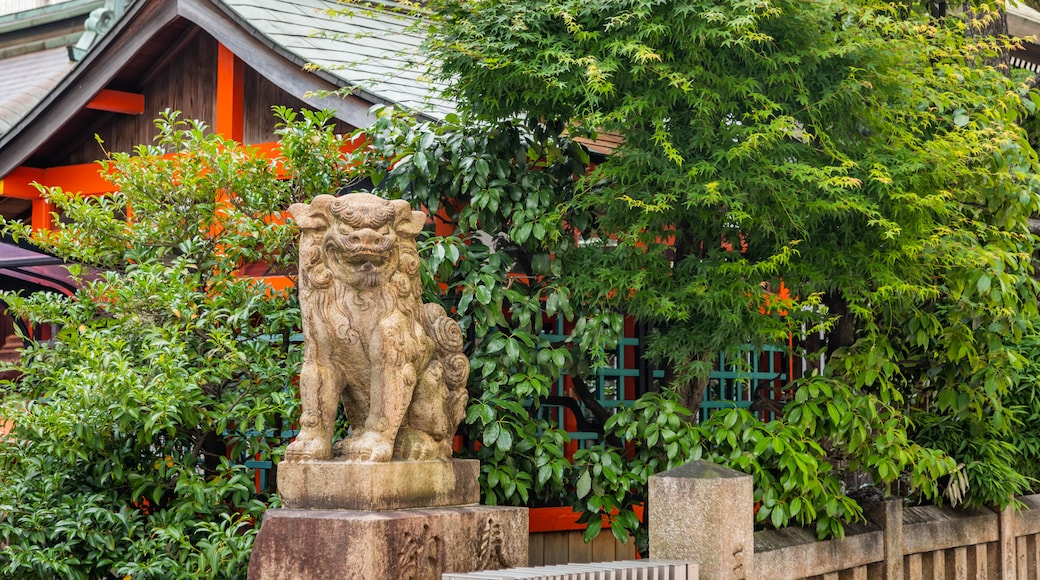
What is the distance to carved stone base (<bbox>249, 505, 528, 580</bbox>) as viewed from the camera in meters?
5.12

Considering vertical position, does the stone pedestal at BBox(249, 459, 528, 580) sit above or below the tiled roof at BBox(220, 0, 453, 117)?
below

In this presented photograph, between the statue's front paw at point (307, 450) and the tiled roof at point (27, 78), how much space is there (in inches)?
344

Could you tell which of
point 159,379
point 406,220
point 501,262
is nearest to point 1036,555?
point 501,262

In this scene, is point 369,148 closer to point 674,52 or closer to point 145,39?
point 674,52

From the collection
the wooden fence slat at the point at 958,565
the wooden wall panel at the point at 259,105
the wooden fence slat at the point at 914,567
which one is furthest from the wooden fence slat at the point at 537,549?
the wooden wall panel at the point at 259,105

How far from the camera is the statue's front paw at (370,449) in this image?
17.9 feet

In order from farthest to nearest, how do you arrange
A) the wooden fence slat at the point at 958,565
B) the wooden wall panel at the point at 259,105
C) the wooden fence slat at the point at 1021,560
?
1. the wooden wall panel at the point at 259,105
2. the wooden fence slat at the point at 1021,560
3. the wooden fence slat at the point at 958,565

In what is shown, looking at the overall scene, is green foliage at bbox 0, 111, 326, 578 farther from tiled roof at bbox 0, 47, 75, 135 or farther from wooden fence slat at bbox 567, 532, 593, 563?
tiled roof at bbox 0, 47, 75, 135

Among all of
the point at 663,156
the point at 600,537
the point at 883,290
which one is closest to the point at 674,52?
the point at 663,156

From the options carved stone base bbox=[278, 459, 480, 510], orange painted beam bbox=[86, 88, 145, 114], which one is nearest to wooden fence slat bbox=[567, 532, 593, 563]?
carved stone base bbox=[278, 459, 480, 510]

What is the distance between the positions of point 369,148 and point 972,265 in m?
3.93

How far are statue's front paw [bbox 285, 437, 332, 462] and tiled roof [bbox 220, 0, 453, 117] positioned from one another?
2725mm

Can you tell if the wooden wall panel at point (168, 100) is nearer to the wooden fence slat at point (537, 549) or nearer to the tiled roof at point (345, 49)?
the tiled roof at point (345, 49)

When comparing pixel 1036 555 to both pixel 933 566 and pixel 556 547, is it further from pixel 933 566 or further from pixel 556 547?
pixel 556 547
